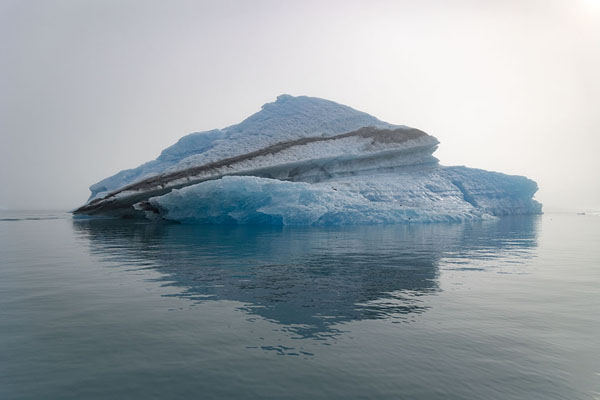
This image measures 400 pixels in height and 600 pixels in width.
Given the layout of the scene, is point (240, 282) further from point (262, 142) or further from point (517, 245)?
point (262, 142)

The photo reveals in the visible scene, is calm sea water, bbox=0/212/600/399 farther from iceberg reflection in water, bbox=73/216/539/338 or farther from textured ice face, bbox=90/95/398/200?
textured ice face, bbox=90/95/398/200

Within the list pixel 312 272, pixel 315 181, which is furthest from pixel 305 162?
pixel 312 272

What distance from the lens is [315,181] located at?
146ft

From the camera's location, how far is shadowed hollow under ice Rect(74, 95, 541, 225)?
112ft

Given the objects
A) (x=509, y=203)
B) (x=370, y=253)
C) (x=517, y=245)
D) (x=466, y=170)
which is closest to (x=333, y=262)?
(x=370, y=253)

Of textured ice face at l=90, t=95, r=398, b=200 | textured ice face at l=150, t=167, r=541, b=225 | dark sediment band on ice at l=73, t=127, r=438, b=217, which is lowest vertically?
textured ice face at l=150, t=167, r=541, b=225

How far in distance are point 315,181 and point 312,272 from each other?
108 feet

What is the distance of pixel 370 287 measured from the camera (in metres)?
9.88

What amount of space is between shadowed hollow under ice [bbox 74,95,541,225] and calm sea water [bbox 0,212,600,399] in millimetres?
21128

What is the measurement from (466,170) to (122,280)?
4977 cm

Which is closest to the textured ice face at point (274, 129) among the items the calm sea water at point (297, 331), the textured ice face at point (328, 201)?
the textured ice face at point (328, 201)

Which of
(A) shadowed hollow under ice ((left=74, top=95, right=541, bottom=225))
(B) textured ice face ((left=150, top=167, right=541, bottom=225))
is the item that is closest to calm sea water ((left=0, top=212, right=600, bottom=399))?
(B) textured ice face ((left=150, top=167, right=541, bottom=225))

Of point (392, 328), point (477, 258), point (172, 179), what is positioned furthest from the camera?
point (172, 179)

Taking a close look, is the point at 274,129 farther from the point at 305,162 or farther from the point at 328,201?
the point at 328,201
